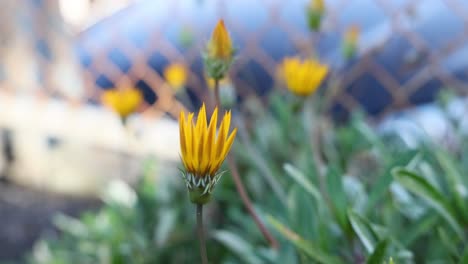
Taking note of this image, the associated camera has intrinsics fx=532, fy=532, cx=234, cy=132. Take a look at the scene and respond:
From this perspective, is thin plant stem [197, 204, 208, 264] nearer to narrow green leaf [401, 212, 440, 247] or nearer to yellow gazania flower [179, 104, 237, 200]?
yellow gazania flower [179, 104, 237, 200]

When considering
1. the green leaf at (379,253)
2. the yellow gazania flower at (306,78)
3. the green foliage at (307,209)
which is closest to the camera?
the green leaf at (379,253)

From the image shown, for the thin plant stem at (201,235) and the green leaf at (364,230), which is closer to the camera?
the thin plant stem at (201,235)

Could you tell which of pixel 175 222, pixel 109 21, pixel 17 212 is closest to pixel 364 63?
pixel 175 222

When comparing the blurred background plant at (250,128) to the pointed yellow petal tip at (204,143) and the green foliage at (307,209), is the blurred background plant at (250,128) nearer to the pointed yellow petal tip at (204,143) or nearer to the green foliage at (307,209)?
the green foliage at (307,209)

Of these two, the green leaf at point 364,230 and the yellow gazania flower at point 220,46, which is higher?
the yellow gazania flower at point 220,46

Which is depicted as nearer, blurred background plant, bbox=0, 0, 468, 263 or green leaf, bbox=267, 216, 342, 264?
green leaf, bbox=267, 216, 342, 264

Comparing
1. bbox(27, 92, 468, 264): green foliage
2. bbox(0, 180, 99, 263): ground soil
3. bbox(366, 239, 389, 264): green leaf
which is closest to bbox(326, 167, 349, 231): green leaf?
bbox(27, 92, 468, 264): green foliage

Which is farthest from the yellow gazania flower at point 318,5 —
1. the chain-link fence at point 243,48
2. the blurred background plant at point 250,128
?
the chain-link fence at point 243,48

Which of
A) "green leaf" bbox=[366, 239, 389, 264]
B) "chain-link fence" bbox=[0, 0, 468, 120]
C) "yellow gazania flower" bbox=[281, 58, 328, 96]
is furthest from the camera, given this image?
"chain-link fence" bbox=[0, 0, 468, 120]
